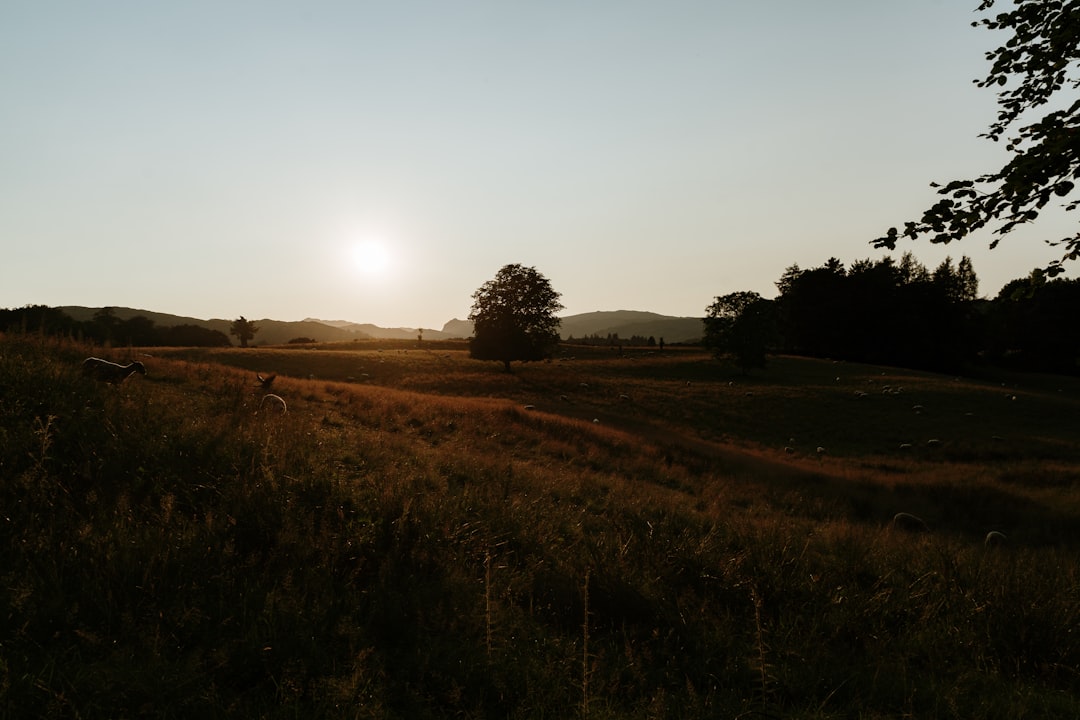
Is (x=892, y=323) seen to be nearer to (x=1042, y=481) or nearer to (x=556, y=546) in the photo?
(x=1042, y=481)

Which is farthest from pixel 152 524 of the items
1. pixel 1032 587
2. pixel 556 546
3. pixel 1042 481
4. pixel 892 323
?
pixel 892 323

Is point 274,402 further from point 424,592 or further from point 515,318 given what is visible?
point 515,318

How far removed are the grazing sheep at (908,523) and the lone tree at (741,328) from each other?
123ft

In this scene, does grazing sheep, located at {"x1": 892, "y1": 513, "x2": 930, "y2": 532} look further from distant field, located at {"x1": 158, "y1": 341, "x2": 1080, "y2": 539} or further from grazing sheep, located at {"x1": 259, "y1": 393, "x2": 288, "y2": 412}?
grazing sheep, located at {"x1": 259, "y1": 393, "x2": 288, "y2": 412}

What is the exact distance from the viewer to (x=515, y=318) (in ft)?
146

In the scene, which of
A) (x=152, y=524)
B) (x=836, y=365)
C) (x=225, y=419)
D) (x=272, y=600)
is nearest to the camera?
(x=272, y=600)

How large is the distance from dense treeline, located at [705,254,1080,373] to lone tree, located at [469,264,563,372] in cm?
3399

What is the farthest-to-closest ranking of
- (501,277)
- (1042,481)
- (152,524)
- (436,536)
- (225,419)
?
(501,277)
(1042,481)
(225,419)
(436,536)
(152,524)

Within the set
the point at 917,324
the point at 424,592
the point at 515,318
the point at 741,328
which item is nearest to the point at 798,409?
the point at 741,328

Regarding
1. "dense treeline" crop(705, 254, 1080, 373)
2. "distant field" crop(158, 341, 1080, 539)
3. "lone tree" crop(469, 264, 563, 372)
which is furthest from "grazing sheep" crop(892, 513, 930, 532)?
→ "dense treeline" crop(705, 254, 1080, 373)

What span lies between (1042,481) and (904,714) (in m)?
21.3

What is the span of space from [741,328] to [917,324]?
3618 centimetres

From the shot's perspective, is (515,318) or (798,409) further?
(515,318)

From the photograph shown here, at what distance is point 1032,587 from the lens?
5.36 metres
